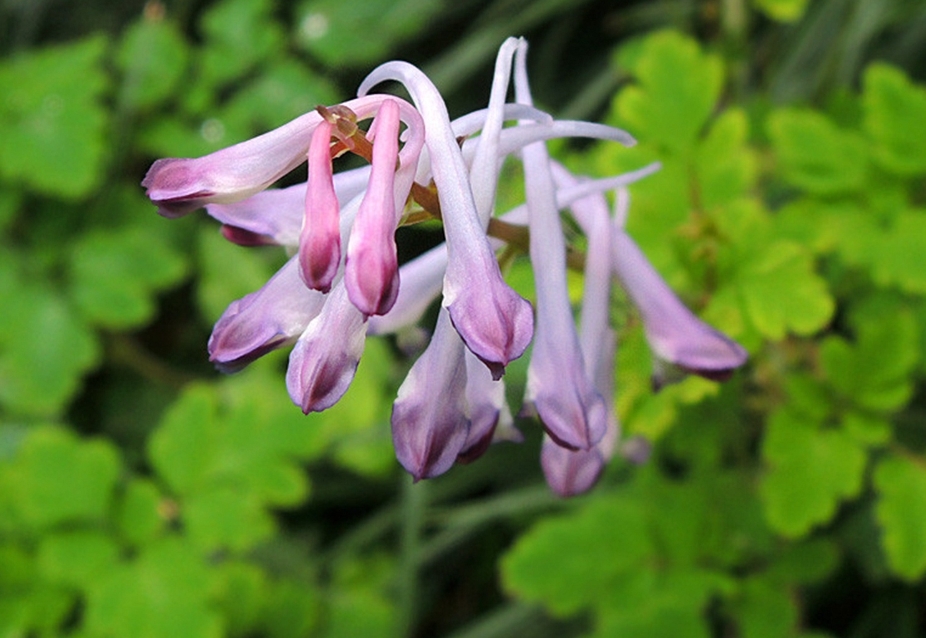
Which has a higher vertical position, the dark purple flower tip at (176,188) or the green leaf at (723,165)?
the dark purple flower tip at (176,188)

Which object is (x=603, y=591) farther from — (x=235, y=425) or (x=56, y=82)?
(x=56, y=82)

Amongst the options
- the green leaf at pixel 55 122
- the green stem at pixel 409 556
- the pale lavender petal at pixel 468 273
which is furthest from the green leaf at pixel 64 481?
the pale lavender petal at pixel 468 273

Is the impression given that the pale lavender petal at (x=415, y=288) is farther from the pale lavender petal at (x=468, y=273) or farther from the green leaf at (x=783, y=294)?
the green leaf at (x=783, y=294)

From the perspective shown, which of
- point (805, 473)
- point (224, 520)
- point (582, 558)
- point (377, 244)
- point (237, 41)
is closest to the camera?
point (377, 244)

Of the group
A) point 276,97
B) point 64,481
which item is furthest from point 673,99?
point 64,481

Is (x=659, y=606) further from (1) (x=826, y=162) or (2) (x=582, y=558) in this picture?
(1) (x=826, y=162)

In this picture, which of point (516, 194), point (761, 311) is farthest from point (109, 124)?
point (761, 311)
